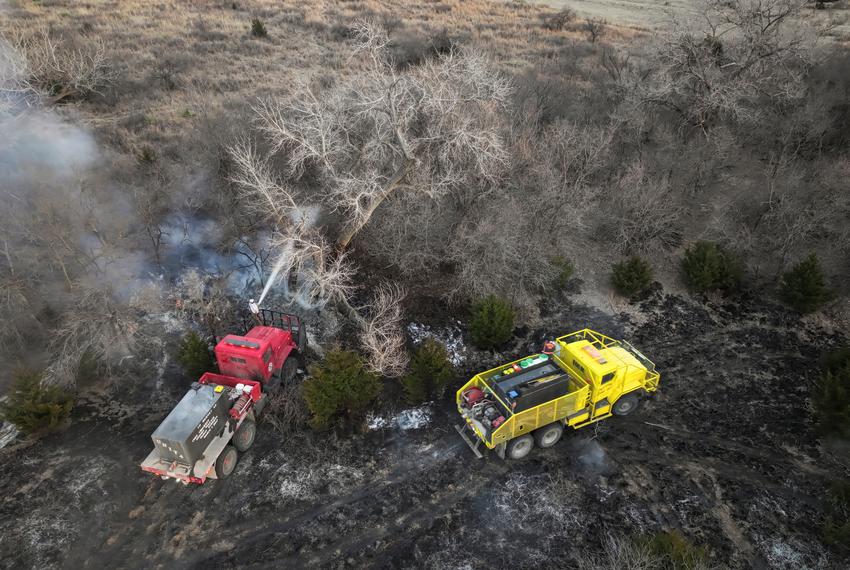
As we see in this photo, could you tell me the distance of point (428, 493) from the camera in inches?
470

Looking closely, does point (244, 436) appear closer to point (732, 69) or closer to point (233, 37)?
point (732, 69)

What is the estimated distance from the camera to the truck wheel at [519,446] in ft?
41.0

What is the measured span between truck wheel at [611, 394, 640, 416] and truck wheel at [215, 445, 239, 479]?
31.6 ft

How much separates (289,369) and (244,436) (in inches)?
94.7

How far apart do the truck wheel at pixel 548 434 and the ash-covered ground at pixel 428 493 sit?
0.93 feet

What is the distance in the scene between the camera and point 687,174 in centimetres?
2223

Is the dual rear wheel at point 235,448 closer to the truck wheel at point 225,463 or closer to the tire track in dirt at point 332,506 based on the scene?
the truck wheel at point 225,463

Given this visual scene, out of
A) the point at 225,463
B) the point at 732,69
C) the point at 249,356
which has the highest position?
the point at 732,69

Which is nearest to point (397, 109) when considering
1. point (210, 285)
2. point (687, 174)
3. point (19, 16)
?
point (210, 285)

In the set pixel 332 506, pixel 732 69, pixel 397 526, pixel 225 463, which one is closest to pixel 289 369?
pixel 225 463

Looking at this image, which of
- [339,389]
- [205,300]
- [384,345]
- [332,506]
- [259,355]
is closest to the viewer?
[332,506]

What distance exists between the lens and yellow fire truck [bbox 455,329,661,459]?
12.0 m

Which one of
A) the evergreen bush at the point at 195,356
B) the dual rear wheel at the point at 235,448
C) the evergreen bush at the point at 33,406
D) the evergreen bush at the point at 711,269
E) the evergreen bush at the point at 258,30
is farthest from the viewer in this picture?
the evergreen bush at the point at 258,30

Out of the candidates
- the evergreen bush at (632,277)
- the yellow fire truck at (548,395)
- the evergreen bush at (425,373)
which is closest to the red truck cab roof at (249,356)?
the evergreen bush at (425,373)
